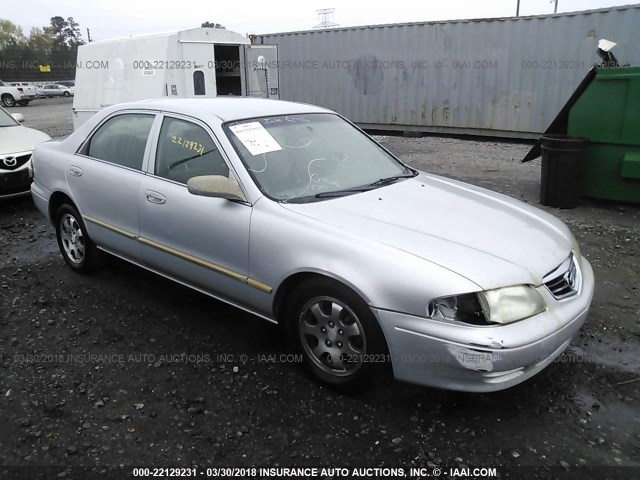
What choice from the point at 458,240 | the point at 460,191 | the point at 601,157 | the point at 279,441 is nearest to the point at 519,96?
the point at 601,157

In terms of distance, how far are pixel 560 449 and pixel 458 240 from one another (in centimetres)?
112

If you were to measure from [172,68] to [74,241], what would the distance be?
6.31 m

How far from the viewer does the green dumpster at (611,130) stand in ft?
20.5

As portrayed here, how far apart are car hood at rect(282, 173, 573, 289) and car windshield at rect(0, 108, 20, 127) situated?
6.80 metres

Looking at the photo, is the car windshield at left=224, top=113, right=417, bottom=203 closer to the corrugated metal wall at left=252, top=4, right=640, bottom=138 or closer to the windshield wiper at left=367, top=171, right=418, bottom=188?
the windshield wiper at left=367, top=171, right=418, bottom=188

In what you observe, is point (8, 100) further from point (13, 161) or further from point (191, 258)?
point (191, 258)

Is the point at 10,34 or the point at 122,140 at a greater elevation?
the point at 10,34

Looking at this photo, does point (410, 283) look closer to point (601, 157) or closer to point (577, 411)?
point (577, 411)

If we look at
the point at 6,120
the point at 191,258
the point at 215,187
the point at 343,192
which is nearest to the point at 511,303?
the point at 343,192

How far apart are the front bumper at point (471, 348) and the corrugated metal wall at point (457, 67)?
10792 millimetres

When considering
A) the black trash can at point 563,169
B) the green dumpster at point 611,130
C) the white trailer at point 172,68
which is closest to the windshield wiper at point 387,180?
the black trash can at point 563,169

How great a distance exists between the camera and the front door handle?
3.62 metres

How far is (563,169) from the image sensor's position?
6.58m

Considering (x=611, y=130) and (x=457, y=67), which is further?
(x=457, y=67)
